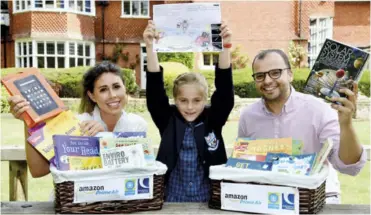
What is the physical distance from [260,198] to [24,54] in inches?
888

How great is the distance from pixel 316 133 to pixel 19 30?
72.1 feet

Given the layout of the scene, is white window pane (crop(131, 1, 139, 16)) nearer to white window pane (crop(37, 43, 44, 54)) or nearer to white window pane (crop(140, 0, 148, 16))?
white window pane (crop(140, 0, 148, 16))

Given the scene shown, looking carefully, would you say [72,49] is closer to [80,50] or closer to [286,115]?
[80,50]

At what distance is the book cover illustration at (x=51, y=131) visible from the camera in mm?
2301

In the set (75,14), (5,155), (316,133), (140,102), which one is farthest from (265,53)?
(75,14)

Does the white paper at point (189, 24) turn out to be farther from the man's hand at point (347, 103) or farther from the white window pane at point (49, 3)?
the white window pane at point (49, 3)

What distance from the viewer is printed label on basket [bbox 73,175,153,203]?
214 cm

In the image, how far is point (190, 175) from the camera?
2.72 meters

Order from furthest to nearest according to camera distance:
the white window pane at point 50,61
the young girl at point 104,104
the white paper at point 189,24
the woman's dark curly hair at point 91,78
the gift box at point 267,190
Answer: the white window pane at point 50,61 < the woman's dark curly hair at point 91,78 < the young girl at point 104,104 < the white paper at point 189,24 < the gift box at point 267,190

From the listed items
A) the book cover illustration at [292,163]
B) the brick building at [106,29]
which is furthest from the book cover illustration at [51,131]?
the brick building at [106,29]

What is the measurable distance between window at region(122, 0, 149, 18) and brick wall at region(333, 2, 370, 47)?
9738 mm

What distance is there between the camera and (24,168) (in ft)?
13.5

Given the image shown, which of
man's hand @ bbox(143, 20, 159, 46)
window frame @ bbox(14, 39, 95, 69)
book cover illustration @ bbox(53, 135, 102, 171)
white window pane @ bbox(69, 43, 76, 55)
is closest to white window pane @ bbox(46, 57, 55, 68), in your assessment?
window frame @ bbox(14, 39, 95, 69)

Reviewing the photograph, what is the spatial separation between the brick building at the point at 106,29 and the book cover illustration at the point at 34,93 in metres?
20.8
